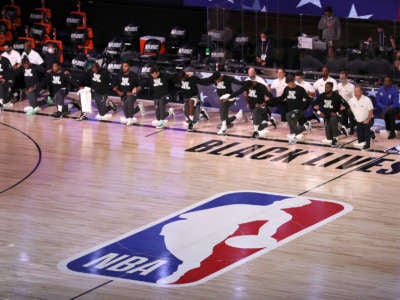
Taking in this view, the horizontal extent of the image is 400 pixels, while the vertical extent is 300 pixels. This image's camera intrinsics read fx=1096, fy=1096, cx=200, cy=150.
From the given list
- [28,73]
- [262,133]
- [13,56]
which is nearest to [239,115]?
[262,133]

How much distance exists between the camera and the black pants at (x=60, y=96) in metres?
32.8

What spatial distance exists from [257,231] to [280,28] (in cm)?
1203

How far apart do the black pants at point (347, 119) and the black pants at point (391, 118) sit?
900 millimetres

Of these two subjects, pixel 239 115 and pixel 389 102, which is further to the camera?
pixel 239 115

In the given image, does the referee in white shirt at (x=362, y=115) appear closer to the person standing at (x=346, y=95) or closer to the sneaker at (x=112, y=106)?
the person standing at (x=346, y=95)

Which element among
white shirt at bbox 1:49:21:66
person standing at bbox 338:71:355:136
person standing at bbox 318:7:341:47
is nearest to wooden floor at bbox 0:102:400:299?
person standing at bbox 338:71:355:136

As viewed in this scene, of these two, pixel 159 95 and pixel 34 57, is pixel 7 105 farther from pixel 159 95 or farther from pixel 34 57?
pixel 159 95

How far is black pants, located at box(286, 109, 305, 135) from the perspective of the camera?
95.8 feet

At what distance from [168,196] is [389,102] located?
805cm

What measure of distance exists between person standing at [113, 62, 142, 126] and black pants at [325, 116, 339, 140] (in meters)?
5.94

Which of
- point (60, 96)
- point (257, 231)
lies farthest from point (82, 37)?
point (257, 231)

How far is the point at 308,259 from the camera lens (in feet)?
66.7

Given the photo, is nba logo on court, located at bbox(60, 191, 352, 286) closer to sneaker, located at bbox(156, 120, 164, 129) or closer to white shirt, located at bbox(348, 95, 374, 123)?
white shirt, located at bbox(348, 95, 374, 123)

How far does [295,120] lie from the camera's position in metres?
29.2
